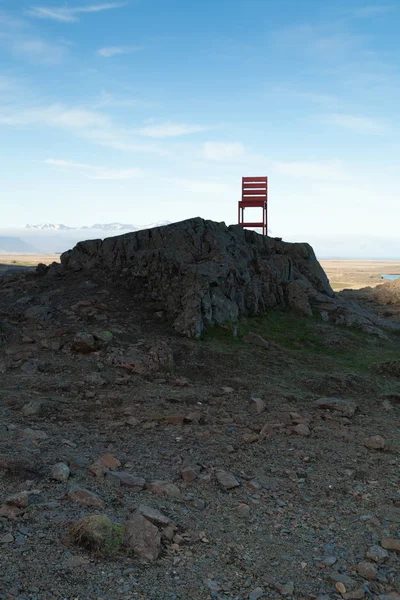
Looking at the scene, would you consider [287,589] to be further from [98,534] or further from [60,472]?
[60,472]

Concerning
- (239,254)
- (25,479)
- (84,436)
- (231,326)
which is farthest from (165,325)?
(25,479)

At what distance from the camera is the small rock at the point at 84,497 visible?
5.65 metres

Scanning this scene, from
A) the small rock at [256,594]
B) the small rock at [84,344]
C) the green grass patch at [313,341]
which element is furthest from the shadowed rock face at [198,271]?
the small rock at [256,594]

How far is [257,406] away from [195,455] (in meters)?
2.37

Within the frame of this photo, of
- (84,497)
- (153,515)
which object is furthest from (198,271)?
(153,515)

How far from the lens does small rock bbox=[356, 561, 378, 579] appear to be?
489 cm

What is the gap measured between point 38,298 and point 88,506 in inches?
367

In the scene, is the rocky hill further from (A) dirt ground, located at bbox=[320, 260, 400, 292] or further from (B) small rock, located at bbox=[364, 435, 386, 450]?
(A) dirt ground, located at bbox=[320, 260, 400, 292]

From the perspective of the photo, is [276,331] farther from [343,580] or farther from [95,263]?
[343,580]

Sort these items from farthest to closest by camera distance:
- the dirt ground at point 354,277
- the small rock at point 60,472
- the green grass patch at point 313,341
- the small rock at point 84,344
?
the dirt ground at point 354,277, the green grass patch at point 313,341, the small rock at point 84,344, the small rock at point 60,472

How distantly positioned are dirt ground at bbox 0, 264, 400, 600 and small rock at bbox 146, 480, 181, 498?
0.03 meters

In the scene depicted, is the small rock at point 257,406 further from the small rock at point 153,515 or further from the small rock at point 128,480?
the small rock at point 153,515

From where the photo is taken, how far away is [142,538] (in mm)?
5020

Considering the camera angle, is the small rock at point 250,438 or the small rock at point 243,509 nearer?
the small rock at point 243,509
